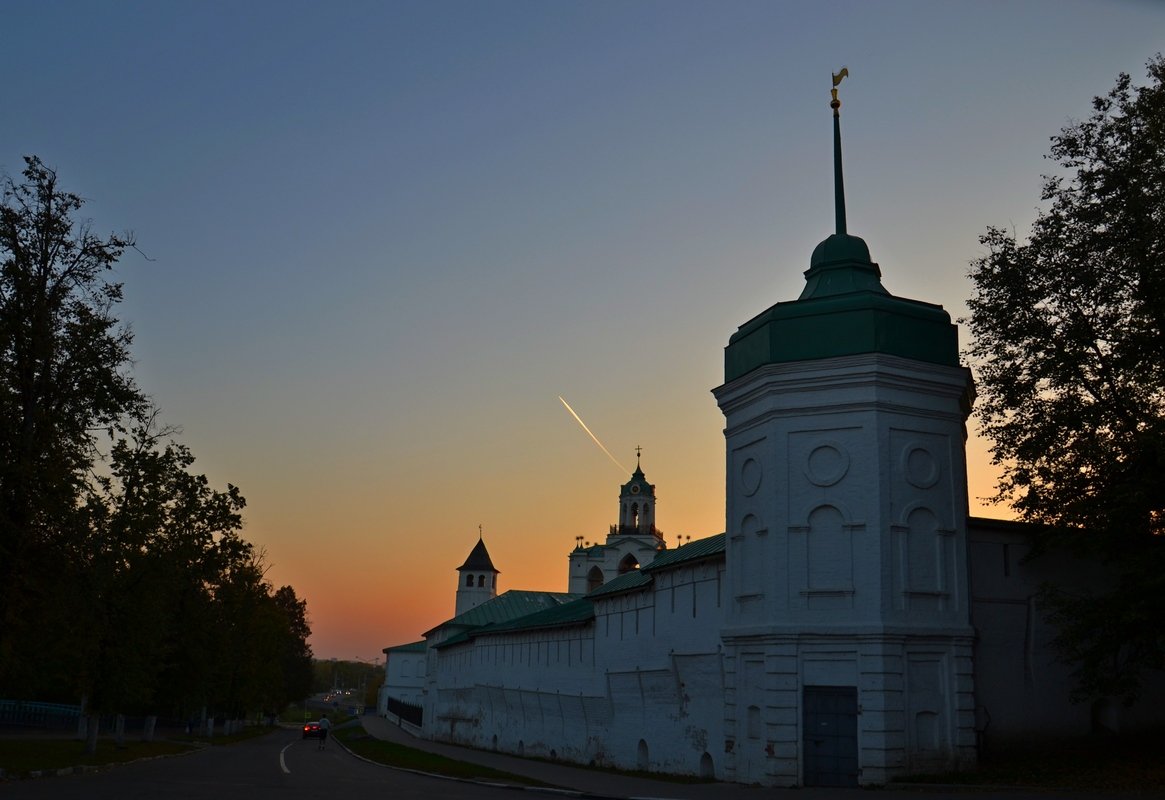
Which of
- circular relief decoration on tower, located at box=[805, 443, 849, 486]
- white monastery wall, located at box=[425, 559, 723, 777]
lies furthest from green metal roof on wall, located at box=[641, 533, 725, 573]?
circular relief decoration on tower, located at box=[805, 443, 849, 486]

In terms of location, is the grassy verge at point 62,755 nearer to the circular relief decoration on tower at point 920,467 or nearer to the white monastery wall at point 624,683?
the white monastery wall at point 624,683

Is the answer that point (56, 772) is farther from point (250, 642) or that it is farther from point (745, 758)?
point (250, 642)

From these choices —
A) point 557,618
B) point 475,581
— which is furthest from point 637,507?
point 557,618

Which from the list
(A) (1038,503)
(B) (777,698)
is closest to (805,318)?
(A) (1038,503)

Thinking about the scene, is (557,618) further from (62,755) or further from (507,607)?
(507,607)

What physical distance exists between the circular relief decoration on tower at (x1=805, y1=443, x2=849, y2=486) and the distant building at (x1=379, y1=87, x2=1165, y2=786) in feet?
0.11

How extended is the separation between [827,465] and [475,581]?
96.8 metres

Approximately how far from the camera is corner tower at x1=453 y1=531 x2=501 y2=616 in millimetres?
114188

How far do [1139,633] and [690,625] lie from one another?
38.5 feet

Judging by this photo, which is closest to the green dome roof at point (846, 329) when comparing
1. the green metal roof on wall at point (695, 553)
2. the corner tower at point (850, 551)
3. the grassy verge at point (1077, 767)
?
the corner tower at point (850, 551)

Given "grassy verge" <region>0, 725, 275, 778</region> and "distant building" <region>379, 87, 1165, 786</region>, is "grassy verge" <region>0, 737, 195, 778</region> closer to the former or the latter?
"grassy verge" <region>0, 725, 275, 778</region>

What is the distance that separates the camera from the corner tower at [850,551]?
69.0ft

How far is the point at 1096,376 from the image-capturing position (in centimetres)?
2289

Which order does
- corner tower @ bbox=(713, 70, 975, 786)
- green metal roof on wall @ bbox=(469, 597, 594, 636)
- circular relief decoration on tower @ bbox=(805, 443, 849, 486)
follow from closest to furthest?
corner tower @ bbox=(713, 70, 975, 786) < circular relief decoration on tower @ bbox=(805, 443, 849, 486) < green metal roof on wall @ bbox=(469, 597, 594, 636)
